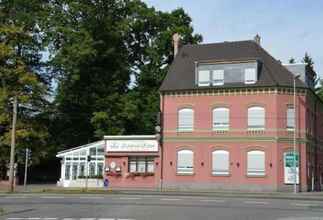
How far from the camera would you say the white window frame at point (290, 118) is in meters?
52.8

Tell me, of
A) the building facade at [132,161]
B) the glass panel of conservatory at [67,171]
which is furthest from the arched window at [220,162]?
the glass panel of conservatory at [67,171]

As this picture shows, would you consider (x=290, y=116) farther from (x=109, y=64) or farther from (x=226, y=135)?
(x=109, y=64)

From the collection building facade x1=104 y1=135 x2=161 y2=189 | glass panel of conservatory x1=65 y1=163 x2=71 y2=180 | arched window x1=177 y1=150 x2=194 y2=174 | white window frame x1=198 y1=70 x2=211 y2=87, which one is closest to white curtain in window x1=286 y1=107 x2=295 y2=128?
white window frame x1=198 y1=70 x2=211 y2=87

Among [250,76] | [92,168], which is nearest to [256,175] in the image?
[250,76]

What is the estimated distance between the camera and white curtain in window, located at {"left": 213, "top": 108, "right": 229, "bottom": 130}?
5394 cm

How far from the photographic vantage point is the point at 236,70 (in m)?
54.3

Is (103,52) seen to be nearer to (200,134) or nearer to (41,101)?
(41,101)

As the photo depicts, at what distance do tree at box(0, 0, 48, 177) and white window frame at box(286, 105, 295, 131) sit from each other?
22.4 meters

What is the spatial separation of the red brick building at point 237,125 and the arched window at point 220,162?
89mm

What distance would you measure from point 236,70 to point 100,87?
61.5 feet

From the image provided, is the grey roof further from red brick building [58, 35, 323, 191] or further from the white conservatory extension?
the white conservatory extension

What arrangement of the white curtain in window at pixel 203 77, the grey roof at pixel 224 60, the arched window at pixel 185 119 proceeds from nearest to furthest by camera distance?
1. the grey roof at pixel 224 60
2. the arched window at pixel 185 119
3. the white curtain in window at pixel 203 77

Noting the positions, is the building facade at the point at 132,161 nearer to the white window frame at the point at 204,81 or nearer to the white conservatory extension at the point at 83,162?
the white conservatory extension at the point at 83,162

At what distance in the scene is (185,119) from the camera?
55.4m
